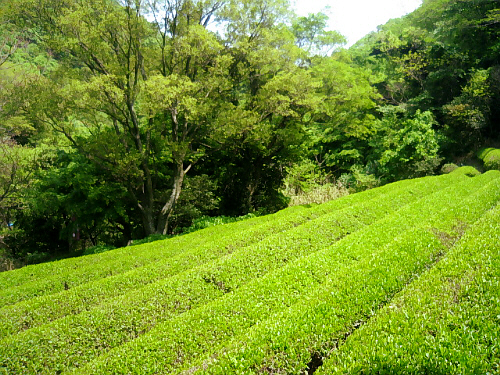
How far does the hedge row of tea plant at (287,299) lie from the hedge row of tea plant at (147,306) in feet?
2.53

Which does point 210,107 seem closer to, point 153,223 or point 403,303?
point 153,223

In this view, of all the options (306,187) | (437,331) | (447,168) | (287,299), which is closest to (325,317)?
(287,299)

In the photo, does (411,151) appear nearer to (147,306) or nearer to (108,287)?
(147,306)

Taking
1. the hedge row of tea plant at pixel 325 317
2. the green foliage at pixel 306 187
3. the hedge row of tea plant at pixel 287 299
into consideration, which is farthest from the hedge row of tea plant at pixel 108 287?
the green foliage at pixel 306 187

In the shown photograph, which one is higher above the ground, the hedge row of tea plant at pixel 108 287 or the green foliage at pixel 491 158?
the green foliage at pixel 491 158

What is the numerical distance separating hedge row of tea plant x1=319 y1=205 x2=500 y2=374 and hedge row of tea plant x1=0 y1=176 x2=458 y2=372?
3.33 metres

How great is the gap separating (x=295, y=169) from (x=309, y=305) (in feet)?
49.8

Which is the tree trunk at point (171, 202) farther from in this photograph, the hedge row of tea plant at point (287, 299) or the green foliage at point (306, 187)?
the hedge row of tea plant at point (287, 299)

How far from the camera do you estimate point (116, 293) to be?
6.78 m

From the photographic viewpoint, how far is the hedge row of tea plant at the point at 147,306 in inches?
190

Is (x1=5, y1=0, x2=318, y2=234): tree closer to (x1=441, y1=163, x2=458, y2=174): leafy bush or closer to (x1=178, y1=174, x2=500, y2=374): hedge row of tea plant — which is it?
(x1=178, y1=174, x2=500, y2=374): hedge row of tea plant

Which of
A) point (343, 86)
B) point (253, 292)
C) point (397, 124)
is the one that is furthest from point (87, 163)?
point (397, 124)

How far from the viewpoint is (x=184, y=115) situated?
42.2ft

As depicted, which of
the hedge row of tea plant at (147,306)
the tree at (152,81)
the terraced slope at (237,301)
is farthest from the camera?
the tree at (152,81)
